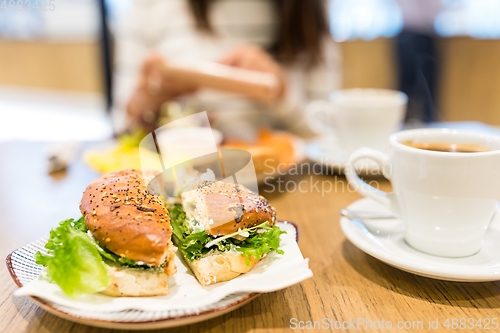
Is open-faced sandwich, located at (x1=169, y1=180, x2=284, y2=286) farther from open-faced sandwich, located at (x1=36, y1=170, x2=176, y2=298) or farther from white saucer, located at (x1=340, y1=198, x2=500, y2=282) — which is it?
white saucer, located at (x1=340, y1=198, x2=500, y2=282)

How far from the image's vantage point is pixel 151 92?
2066 mm

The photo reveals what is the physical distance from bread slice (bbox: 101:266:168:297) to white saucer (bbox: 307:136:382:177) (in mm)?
900

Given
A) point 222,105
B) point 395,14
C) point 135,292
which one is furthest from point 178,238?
point 395,14

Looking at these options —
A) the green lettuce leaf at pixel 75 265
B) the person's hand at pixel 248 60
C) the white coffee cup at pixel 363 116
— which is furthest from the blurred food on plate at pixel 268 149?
the green lettuce leaf at pixel 75 265

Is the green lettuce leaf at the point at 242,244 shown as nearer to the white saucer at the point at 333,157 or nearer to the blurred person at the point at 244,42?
the white saucer at the point at 333,157

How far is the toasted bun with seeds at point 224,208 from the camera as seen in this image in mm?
729

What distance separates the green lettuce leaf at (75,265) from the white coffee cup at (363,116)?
3.96 ft

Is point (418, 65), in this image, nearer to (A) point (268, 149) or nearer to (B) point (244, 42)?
(B) point (244, 42)

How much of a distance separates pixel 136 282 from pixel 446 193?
665 mm

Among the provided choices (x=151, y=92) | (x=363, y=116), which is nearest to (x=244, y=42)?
(x=151, y=92)

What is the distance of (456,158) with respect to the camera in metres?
0.72

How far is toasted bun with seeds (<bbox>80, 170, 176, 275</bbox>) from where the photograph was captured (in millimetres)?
638

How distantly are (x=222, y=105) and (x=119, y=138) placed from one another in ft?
3.14

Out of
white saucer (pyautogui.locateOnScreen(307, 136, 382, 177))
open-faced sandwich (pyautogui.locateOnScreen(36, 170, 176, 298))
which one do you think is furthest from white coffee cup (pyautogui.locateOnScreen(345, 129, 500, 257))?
open-faced sandwich (pyautogui.locateOnScreen(36, 170, 176, 298))
